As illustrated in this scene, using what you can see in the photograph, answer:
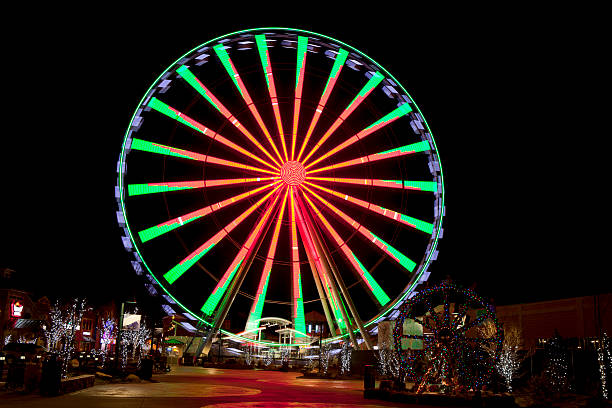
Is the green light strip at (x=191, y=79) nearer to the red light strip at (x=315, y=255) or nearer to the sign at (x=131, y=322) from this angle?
the red light strip at (x=315, y=255)

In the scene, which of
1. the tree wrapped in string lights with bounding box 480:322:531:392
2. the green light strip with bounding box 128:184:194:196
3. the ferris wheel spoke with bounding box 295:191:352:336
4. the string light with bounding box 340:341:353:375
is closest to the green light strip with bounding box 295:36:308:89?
the ferris wheel spoke with bounding box 295:191:352:336

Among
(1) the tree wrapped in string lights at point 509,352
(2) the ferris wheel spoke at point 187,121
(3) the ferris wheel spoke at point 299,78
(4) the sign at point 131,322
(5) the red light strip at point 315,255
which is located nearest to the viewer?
(1) the tree wrapped in string lights at point 509,352

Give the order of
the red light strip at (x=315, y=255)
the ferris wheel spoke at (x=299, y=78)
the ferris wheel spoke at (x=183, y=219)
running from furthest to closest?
the red light strip at (x=315, y=255) < the ferris wheel spoke at (x=299, y=78) < the ferris wheel spoke at (x=183, y=219)

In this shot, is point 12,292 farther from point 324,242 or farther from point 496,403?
point 496,403

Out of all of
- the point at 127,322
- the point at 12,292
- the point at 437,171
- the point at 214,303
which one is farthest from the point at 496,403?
the point at 12,292

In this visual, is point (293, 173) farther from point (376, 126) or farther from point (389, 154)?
point (389, 154)

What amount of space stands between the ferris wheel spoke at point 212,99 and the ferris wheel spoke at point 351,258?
12.4 feet

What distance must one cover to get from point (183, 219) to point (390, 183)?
29.0 ft

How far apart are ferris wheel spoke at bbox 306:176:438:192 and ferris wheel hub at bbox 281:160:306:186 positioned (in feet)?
1.24

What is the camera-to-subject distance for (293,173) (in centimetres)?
2617

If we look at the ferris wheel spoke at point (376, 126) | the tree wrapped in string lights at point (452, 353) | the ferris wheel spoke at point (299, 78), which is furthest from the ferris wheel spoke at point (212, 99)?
the tree wrapped in string lights at point (452, 353)

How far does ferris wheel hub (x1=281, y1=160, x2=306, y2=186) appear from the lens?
26109 millimetres

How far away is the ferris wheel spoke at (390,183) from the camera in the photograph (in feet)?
86.0

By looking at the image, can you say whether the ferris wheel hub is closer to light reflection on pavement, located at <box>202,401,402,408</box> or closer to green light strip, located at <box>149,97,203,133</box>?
green light strip, located at <box>149,97,203,133</box>
